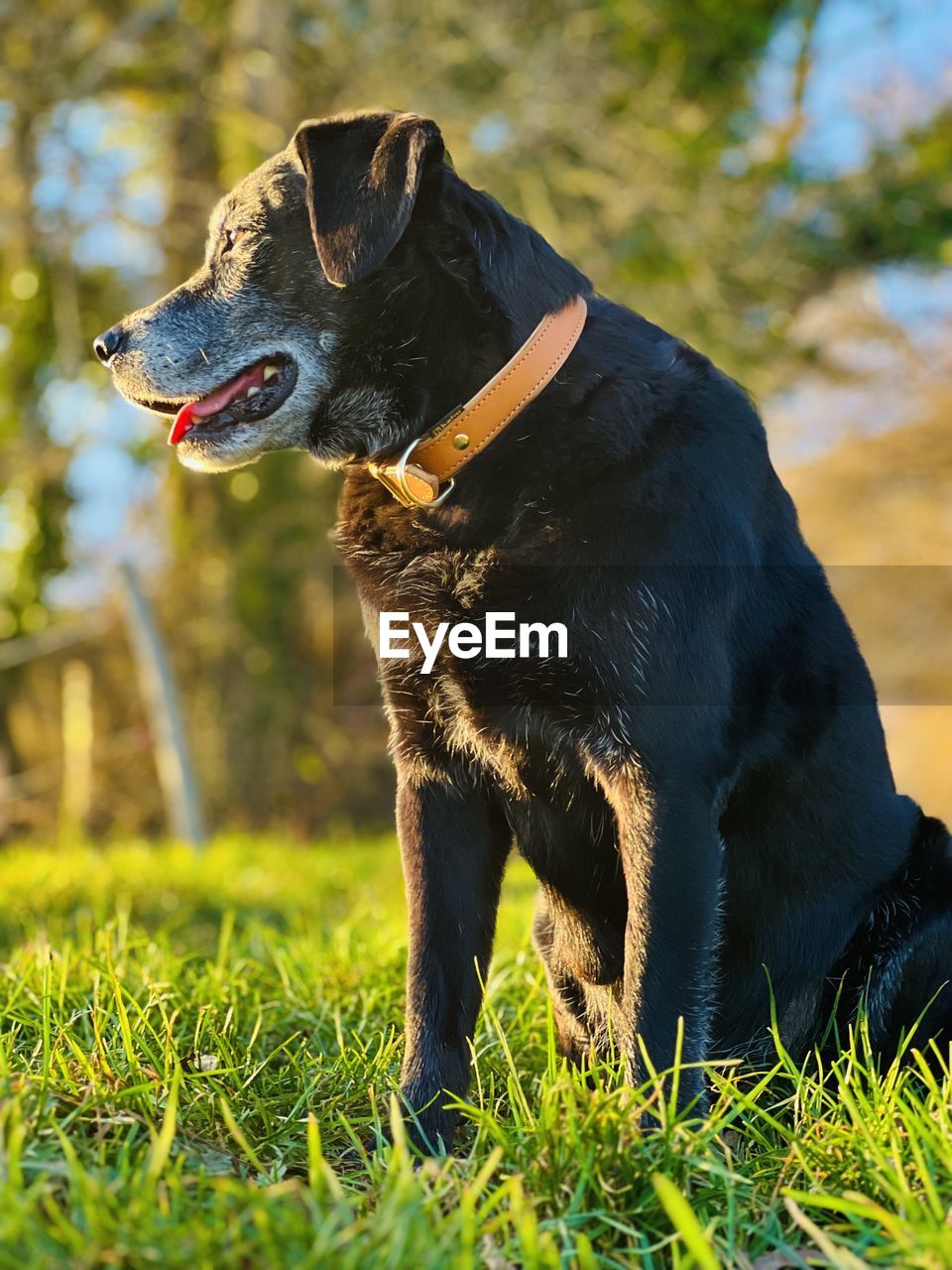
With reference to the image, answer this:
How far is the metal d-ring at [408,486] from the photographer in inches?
82.0

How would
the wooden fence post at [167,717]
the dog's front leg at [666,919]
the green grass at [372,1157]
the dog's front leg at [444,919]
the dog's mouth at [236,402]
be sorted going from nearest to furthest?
the green grass at [372,1157] → the dog's front leg at [666,919] → the dog's front leg at [444,919] → the dog's mouth at [236,402] → the wooden fence post at [167,717]

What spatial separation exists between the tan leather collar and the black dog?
0.02 meters

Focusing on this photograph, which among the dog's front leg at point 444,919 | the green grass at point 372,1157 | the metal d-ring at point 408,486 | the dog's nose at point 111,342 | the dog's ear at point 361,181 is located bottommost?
the green grass at point 372,1157

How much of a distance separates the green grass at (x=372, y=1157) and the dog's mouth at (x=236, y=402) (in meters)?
1.05

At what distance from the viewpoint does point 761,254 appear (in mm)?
8680

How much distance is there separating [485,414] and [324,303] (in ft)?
1.43

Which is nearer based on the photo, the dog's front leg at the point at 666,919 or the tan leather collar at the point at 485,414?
the dog's front leg at the point at 666,919

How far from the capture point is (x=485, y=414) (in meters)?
2.05

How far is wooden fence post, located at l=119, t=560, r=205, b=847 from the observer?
262 inches

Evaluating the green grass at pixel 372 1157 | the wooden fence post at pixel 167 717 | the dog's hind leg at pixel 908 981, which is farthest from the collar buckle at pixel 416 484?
the wooden fence post at pixel 167 717

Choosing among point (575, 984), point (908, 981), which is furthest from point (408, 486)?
point (908, 981)

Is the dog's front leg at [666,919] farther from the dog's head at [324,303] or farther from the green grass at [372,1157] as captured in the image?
the dog's head at [324,303]

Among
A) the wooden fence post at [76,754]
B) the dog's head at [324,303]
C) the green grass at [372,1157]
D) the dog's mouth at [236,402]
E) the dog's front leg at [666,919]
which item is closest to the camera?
the green grass at [372,1157]

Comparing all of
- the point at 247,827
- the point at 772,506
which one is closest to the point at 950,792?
the point at 247,827
